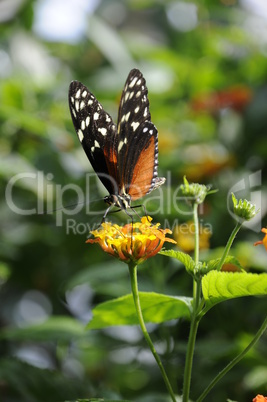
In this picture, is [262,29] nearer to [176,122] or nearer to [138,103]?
[176,122]

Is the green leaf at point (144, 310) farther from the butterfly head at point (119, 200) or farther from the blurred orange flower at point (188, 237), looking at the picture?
the blurred orange flower at point (188, 237)

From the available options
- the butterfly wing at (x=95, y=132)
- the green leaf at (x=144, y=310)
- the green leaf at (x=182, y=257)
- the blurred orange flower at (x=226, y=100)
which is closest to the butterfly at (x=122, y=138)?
the butterfly wing at (x=95, y=132)

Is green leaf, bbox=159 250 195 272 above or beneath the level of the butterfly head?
beneath

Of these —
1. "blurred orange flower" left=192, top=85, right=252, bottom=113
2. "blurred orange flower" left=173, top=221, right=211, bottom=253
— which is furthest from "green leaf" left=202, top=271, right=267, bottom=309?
"blurred orange flower" left=192, top=85, right=252, bottom=113

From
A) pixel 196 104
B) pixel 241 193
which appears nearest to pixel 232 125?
pixel 196 104

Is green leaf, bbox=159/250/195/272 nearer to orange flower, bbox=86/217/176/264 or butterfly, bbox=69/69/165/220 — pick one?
orange flower, bbox=86/217/176/264

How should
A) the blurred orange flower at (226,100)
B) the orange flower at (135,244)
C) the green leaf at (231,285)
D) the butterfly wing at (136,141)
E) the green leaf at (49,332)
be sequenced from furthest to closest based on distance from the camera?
1. the blurred orange flower at (226,100)
2. the green leaf at (49,332)
3. the butterfly wing at (136,141)
4. the orange flower at (135,244)
5. the green leaf at (231,285)

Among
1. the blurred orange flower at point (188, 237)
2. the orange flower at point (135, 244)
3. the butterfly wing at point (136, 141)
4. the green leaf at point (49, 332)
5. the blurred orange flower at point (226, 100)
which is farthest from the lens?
the blurred orange flower at point (226, 100)
